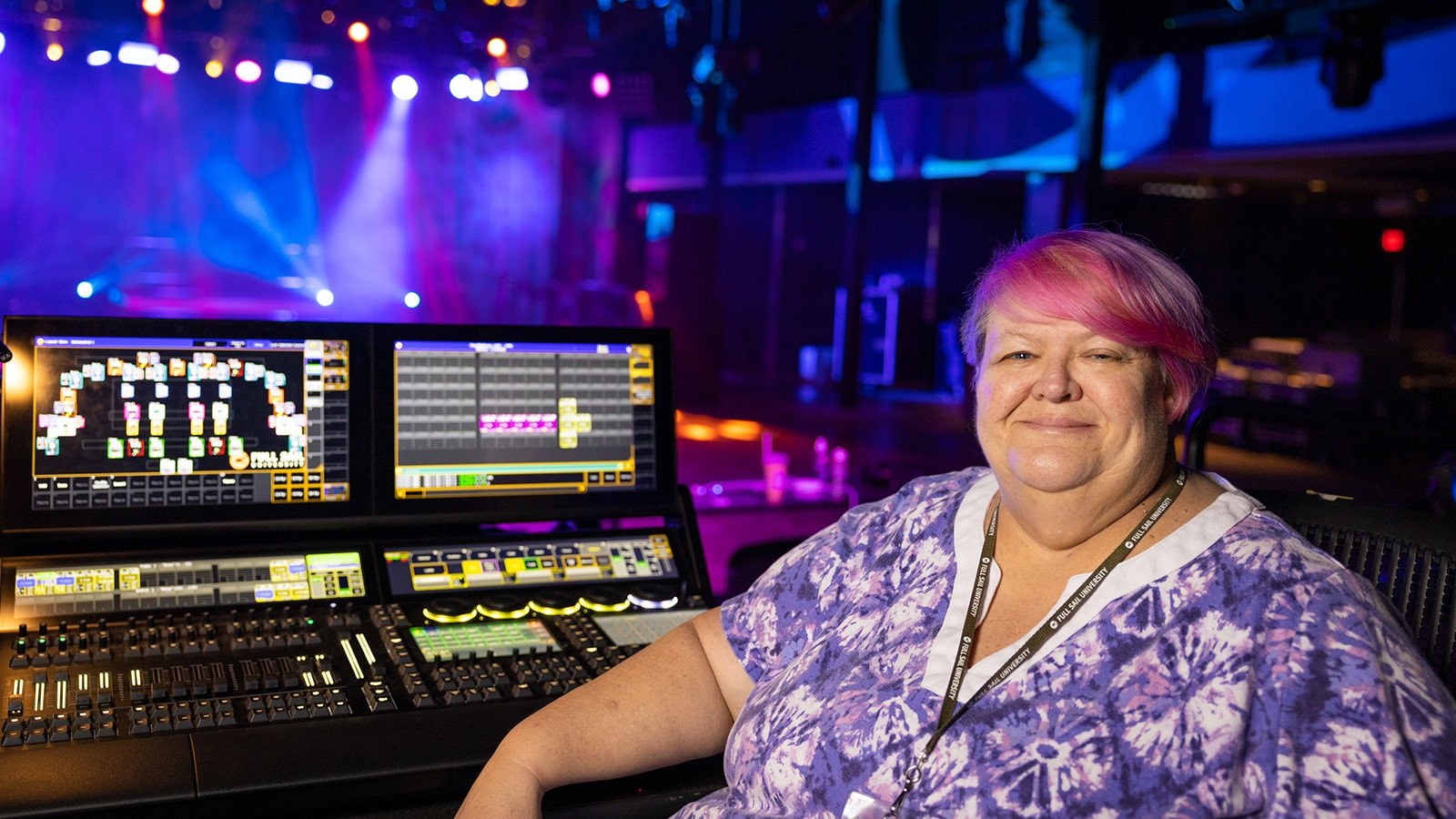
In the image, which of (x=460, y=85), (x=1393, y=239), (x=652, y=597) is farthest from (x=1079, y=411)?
(x=1393, y=239)

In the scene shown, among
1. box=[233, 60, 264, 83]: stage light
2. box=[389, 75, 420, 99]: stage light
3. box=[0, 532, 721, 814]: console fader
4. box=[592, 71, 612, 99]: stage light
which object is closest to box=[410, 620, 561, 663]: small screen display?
box=[0, 532, 721, 814]: console fader

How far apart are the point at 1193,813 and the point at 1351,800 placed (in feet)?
0.47

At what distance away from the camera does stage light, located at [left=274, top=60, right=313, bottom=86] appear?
13398 mm

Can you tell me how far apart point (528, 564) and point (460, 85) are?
11.7m

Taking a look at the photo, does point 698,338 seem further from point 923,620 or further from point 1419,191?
point 923,620

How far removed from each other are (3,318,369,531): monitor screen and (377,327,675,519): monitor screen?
0.30ft

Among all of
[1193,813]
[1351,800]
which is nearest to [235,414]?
[1193,813]

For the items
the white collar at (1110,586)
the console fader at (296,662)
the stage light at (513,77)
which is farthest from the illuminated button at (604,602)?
the stage light at (513,77)

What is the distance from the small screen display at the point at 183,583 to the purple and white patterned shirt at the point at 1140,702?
27.4 inches

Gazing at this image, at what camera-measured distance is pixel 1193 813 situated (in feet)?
3.75

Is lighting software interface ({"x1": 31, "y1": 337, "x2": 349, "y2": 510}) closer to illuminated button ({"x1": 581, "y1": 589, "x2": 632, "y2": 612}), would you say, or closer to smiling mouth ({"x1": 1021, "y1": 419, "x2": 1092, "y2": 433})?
illuminated button ({"x1": 581, "y1": 589, "x2": 632, "y2": 612})

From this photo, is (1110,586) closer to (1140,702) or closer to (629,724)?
(1140,702)

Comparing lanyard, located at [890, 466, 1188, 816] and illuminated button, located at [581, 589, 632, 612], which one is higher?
lanyard, located at [890, 466, 1188, 816]

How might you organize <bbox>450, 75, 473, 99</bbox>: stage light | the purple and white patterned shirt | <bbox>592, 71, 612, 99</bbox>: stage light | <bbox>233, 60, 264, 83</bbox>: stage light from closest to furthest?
the purple and white patterned shirt, <bbox>592, 71, 612, 99</bbox>: stage light, <bbox>450, 75, 473, 99</bbox>: stage light, <bbox>233, 60, 264, 83</bbox>: stage light
